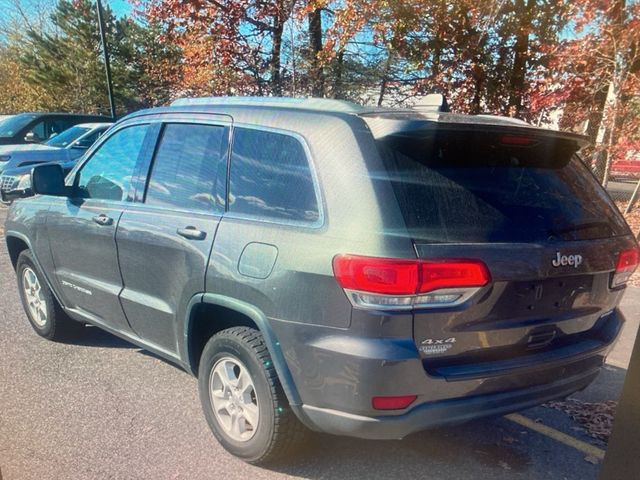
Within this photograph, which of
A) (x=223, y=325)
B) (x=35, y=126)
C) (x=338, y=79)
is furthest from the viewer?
(x=35, y=126)

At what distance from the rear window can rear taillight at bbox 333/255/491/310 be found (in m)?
0.12

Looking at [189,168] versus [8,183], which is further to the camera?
[8,183]

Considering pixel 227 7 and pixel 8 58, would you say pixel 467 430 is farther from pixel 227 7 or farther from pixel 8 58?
pixel 8 58

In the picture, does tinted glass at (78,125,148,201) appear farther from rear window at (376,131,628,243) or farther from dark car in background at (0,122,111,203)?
dark car in background at (0,122,111,203)

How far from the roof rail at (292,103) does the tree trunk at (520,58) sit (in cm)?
675

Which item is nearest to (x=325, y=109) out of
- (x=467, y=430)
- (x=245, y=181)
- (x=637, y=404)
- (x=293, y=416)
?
(x=245, y=181)

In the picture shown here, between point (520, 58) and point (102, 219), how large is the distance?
25.5ft

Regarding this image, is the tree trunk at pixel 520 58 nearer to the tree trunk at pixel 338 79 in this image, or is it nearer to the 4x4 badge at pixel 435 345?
the tree trunk at pixel 338 79

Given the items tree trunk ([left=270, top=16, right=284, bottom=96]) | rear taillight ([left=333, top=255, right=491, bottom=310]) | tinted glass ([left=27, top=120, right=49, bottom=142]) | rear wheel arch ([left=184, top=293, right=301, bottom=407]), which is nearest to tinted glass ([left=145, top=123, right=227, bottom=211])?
rear wheel arch ([left=184, top=293, right=301, bottom=407])

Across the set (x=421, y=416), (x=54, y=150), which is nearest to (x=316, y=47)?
(x=54, y=150)

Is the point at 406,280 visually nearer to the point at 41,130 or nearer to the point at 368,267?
the point at 368,267

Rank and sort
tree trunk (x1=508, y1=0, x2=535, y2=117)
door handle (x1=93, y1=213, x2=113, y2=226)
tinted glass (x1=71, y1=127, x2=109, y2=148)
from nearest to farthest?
1. door handle (x1=93, y1=213, x2=113, y2=226)
2. tree trunk (x1=508, y1=0, x2=535, y2=117)
3. tinted glass (x1=71, y1=127, x2=109, y2=148)

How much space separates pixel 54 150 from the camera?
1158cm

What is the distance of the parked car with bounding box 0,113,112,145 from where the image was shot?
13.6 m
